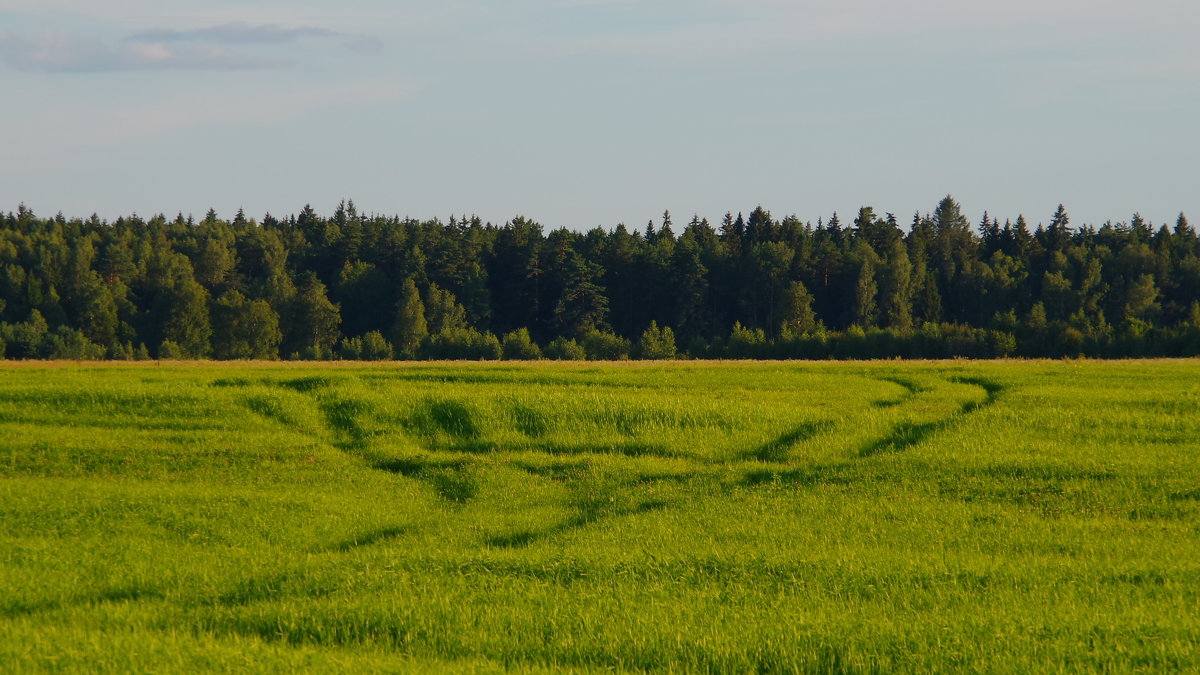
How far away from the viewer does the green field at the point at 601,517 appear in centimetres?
1476

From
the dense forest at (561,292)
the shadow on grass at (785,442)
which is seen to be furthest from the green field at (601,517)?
the dense forest at (561,292)

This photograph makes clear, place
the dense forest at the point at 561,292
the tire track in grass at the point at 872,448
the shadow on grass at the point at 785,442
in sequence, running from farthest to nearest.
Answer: the dense forest at the point at 561,292, the shadow on grass at the point at 785,442, the tire track in grass at the point at 872,448

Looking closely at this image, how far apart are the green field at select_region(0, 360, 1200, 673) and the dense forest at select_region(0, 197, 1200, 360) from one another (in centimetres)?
8140

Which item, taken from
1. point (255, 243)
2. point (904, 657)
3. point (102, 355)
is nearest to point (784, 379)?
point (904, 657)

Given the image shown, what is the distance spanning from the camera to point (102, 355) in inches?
4985

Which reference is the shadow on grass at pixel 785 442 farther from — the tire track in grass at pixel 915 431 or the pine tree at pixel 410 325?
the pine tree at pixel 410 325

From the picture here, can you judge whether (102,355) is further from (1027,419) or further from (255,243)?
(1027,419)

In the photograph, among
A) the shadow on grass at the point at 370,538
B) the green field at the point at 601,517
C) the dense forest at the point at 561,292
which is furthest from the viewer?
the dense forest at the point at 561,292

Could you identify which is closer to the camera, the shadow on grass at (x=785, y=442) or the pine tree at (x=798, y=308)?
the shadow on grass at (x=785, y=442)

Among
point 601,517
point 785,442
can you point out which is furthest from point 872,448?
point 601,517

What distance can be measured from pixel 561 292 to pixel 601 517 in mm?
116258

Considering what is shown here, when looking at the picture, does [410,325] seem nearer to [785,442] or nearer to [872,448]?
[785,442]

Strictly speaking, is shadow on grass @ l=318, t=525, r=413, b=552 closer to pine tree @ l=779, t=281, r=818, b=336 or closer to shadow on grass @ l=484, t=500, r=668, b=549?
shadow on grass @ l=484, t=500, r=668, b=549

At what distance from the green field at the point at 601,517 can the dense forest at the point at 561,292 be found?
81395mm
